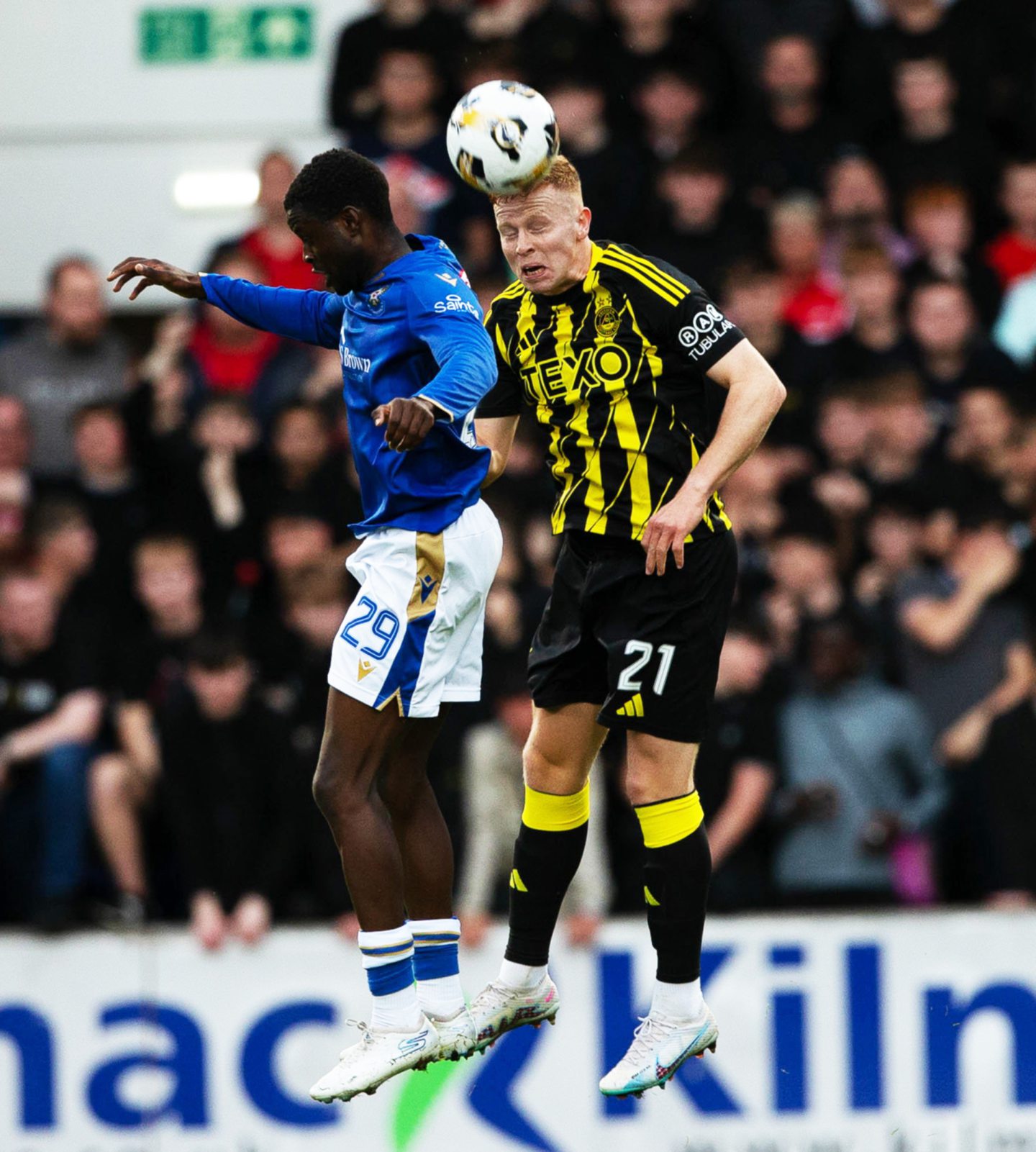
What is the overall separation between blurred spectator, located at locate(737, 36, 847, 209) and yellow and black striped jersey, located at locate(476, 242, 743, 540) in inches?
212

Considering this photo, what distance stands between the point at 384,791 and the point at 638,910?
11.9ft

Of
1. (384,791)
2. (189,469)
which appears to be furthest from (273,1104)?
(384,791)

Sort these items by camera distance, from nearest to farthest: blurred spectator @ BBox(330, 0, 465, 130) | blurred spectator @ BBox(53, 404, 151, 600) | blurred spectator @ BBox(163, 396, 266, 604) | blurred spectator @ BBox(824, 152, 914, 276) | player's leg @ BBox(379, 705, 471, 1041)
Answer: player's leg @ BBox(379, 705, 471, 1041) → blurred spectator @ BBox(163, 396, 266, 604) → blurred spectator @ BBox(53, 404, 151, 600) → blurred spectator @ BBox(824, 152, 914, 276) → blurred spectator @ BBox(330, 0, 465, 130)

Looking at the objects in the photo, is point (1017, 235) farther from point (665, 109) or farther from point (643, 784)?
point (643, 784)

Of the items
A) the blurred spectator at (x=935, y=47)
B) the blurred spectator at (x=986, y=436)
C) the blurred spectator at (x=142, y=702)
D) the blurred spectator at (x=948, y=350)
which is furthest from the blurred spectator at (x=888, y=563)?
the blurred spectator at (x=142, y=702)

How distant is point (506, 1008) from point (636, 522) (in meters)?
1.63

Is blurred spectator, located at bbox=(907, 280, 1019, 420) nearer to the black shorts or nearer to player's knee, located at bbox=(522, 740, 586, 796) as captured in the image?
the black shorts

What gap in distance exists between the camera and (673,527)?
232 inches

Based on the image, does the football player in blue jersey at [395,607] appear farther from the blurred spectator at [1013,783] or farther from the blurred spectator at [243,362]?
the blurred spectator at [243,362]

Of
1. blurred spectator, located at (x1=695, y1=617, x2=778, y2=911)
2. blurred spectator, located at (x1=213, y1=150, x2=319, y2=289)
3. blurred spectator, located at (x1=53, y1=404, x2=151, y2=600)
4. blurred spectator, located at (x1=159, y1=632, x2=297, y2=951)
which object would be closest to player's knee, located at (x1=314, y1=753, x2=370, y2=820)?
blurred spectator, located at (x1=159, y1=632, x2=297, y2=951)

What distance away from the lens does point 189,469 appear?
10.4 m

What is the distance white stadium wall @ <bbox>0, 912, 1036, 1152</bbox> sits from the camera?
31.3 feet

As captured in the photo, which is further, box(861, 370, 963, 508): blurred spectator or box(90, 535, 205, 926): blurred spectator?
box(861, 370, 963, 508): blurred spectator

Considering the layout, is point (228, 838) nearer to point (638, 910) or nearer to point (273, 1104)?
point (273, 1104)
